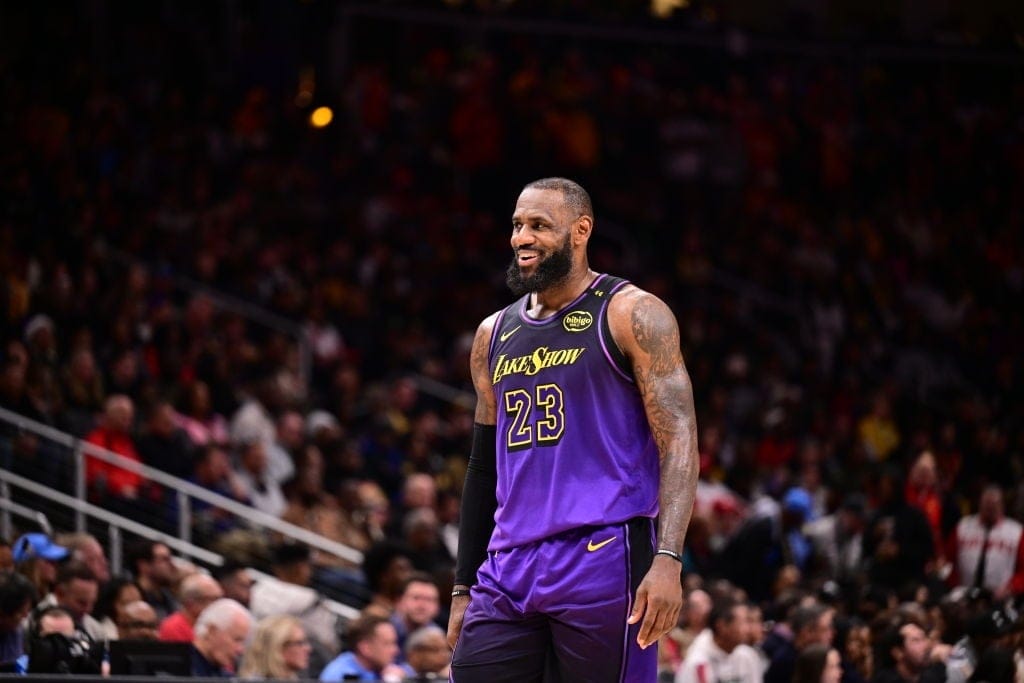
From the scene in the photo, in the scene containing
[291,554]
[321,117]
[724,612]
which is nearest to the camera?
[724,612]

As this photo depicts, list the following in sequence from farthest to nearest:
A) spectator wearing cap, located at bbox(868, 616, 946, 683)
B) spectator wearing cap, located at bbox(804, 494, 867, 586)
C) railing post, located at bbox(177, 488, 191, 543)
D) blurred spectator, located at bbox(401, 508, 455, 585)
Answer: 1. spectator wearing cap, located at bbox(804, 494, 867, 586)
2. blurred spectator, located at bbox(401, 508, 455, 585)
3. railing post, located at bbox(177, 488, 191, 543)
4. spectator wearing cap, located at bbox(868, 616, 946, 683)

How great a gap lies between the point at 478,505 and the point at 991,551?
A: 716cm

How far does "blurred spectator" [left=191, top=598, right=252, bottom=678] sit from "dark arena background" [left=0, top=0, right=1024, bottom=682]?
67 mm

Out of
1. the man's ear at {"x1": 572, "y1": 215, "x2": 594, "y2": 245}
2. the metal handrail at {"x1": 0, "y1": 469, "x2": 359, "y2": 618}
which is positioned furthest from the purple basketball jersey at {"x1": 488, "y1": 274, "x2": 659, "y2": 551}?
the metal handrail at {"x1": 0, "y1": 469, "x2": 359, "y2": 618}

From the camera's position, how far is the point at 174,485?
10336 mm

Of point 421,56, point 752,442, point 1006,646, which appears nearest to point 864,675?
point 1006,646

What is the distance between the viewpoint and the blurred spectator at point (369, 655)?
814 cm

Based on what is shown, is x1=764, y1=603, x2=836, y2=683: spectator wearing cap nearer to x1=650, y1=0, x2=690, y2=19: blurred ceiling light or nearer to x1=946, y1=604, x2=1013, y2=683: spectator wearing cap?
x1=946, y1=604, x2=1013, y2=683: spectator wearing cap

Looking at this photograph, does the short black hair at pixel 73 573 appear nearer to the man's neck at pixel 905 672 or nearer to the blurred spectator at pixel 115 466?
the blurred spectator at pixel 115 466

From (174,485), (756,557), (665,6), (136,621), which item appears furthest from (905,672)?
(665,6)

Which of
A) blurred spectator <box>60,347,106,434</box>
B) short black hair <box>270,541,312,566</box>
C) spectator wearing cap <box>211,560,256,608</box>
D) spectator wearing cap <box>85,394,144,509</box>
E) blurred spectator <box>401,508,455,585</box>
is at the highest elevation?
blurred spectator <box>60,347,106,434</box>

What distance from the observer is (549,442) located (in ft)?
15.5

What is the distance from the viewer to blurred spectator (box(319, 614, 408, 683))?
8.14 metres

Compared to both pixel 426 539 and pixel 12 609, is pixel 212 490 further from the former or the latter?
pixel 12 609
